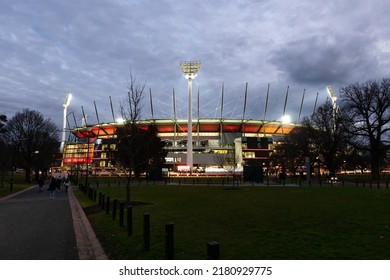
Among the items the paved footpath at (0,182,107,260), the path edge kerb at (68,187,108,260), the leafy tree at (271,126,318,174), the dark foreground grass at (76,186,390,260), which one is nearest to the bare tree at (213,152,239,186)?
the leafy tree at (271,126,318,174)

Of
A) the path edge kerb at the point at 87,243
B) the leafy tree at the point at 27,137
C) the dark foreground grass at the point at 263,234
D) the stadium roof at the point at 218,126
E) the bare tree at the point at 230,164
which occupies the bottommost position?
the path edge kerb at the point at 87,243

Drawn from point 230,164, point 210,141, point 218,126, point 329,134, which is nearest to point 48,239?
point 329,134

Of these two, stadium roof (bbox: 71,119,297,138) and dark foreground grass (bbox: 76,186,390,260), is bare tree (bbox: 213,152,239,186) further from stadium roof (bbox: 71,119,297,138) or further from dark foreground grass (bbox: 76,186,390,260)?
dark foreground grass (bbox: 76,186,390,260)

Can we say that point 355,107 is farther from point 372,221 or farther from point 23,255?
point 23,255

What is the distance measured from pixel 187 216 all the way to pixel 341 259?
7.77 meters

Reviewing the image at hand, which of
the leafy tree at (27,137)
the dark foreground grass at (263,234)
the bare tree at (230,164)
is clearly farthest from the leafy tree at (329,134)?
the leafy tree at (27,137)

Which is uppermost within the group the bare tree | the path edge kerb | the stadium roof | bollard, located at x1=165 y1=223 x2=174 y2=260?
the stadium roof

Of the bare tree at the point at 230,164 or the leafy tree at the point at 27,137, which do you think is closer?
the bare tree at the point at 230,164

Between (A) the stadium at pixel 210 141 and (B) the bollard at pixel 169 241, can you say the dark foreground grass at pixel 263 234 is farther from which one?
(A) the stadium at pixel 210 141

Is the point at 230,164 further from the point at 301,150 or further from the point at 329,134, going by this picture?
the point at 329,134

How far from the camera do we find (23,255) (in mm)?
7930

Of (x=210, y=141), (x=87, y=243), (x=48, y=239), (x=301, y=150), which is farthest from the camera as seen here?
(x=210, y=141)

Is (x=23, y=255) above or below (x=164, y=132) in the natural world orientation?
below

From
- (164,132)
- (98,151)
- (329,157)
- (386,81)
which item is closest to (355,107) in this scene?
(386,81)
